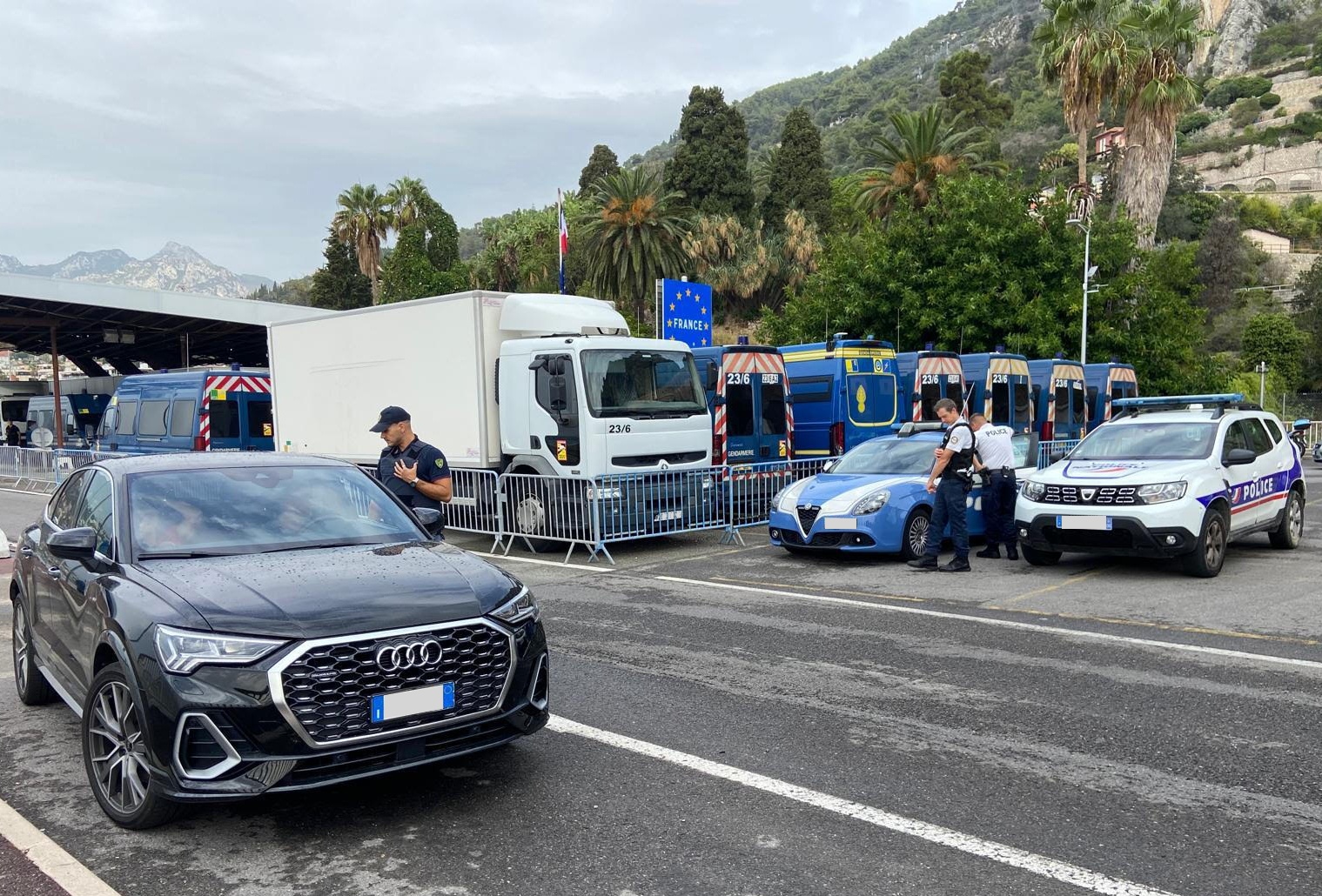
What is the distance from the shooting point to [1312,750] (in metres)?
4.94

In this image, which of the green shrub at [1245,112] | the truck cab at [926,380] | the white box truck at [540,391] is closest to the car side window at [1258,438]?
the white box truck at [540,391]

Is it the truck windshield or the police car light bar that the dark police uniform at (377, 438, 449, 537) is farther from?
the police car light bar

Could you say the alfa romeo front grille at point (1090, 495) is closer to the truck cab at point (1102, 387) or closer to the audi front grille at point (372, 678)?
the audi front grille at point (372, 678)

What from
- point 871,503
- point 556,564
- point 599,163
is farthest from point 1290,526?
point 599,163

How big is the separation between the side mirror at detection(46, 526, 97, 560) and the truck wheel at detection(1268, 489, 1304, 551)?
1197 cm

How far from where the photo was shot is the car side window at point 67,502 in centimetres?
580

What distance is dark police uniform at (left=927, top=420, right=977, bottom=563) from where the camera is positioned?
34.4ft

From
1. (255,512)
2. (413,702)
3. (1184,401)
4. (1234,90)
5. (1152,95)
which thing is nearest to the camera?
(413,702)

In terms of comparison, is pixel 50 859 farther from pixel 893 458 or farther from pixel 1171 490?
pixel 893 458

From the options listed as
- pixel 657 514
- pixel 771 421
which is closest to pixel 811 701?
pixel 657 514

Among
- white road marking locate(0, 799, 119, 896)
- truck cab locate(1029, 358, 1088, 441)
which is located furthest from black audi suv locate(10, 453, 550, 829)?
truck cab locate(1029, 358, 1088, 441)

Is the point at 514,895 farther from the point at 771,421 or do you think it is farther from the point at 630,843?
the point at 771,421

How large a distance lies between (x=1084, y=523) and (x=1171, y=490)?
834 millimetres

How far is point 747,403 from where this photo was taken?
52.0ft
